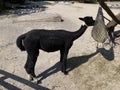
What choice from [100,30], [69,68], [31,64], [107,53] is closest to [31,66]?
[31,64]

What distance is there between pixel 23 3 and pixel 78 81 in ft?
36.2

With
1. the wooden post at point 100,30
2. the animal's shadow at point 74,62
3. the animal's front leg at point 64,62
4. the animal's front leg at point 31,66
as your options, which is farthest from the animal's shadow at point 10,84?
the wooden post at point 100,30

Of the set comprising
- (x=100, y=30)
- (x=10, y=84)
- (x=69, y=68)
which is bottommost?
(x=69, y=68)

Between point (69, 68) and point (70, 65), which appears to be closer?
point (69, 68)

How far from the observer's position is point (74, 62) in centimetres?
1172

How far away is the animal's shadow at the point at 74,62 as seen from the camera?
1100 cm

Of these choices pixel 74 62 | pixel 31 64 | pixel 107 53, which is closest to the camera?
pixel 31 64

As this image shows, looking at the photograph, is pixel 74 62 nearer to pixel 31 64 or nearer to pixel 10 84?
pixel 31 64

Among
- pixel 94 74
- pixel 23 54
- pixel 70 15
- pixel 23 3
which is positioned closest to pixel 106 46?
pixel 94 74

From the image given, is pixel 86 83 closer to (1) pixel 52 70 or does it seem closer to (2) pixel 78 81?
(2) pixel 78 81

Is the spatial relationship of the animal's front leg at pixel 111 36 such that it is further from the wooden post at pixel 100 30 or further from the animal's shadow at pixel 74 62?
the wooden post at pixel 100 30

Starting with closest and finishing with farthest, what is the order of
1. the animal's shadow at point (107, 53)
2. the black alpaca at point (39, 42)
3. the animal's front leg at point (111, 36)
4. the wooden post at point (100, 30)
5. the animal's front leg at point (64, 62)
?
1. the black alpaca at point (39, 42)
2. the animal's front leg at point (64, 62)
3. the wooden post at point (100, 30)
4. the animal's shadow at point (107, 53)
5. the animal's front leg at point (111, 36)

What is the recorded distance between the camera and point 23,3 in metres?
20.4

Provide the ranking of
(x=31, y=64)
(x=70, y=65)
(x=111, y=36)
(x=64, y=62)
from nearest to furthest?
(x=31, y=64)
(x=64, y=62)
(x=70, y=65)
(x=111, y=36)
